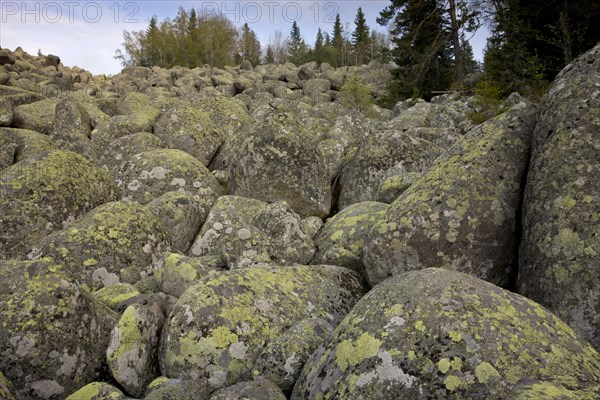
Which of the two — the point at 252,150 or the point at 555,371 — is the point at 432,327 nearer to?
the point at 555,371

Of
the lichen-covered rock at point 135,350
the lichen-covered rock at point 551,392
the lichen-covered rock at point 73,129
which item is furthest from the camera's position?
the lichen-covered rock at point 73,129

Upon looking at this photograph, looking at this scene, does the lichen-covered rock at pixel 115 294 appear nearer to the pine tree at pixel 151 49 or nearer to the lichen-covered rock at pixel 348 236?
the lichen-covered rock at pixel 348 236

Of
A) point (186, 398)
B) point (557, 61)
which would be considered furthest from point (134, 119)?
point (557, 61)

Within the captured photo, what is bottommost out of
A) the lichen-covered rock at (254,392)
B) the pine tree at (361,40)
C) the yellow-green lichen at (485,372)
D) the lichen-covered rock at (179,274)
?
the lichen-covered rock at (254,392)

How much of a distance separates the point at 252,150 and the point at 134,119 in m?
9.57

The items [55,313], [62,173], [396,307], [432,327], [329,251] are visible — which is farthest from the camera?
[62,173]

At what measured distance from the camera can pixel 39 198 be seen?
9773 millimetres

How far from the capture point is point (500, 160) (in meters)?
6.68

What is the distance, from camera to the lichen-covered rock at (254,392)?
15.0ft

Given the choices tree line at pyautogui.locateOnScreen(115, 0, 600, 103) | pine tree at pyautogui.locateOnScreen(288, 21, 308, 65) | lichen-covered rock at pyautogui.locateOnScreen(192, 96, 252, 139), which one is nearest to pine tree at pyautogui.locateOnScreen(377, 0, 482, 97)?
tree line at pyautogui.locateOnScreen(115, 0, 600, 103)

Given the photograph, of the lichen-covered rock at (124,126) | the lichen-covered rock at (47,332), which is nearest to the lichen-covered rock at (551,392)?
the lichen-covered rock at (47,332)

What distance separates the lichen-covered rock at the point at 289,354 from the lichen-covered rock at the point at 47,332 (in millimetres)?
2314

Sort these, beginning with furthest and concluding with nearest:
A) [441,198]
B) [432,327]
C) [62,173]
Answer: [62,173] → [441,198] → [432,327]

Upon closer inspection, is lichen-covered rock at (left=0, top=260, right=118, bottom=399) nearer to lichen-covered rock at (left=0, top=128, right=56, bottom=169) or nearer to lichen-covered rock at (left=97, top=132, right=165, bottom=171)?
lichen-covered rock at (left=97, top=132, right=165, bottom=171)
